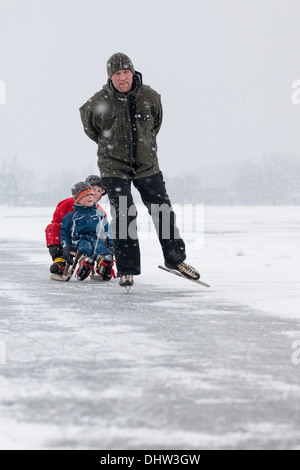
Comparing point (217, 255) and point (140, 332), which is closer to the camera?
point (140, 332)

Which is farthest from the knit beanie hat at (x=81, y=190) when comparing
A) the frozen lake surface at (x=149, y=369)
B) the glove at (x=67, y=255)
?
the frozen lake surface at (x=149, y=369)

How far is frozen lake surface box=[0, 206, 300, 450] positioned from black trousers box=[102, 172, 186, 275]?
0.32 m

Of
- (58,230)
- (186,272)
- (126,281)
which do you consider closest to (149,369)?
(126,281)

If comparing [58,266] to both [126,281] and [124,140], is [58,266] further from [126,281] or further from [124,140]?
[124,140]

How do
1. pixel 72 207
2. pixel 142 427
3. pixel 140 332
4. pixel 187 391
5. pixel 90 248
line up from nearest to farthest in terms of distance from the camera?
pixel 142 427
pixel 187 391
pixel 140 332
pixel 90 248
pixel 72 207

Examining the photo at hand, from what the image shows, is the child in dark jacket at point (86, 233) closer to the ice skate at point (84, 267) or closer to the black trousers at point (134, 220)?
the ice skate at point (84, 267)

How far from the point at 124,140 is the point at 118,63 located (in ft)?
2.08

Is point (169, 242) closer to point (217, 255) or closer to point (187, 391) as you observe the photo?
point (187, 391)

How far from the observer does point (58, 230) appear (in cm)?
717

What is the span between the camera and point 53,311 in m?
4.67

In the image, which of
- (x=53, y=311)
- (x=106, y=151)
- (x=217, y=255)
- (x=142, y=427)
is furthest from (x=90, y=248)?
(x=142, y=427)

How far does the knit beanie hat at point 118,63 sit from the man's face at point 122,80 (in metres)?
0.03

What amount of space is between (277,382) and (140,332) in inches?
49.3

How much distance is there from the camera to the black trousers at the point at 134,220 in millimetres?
5871
